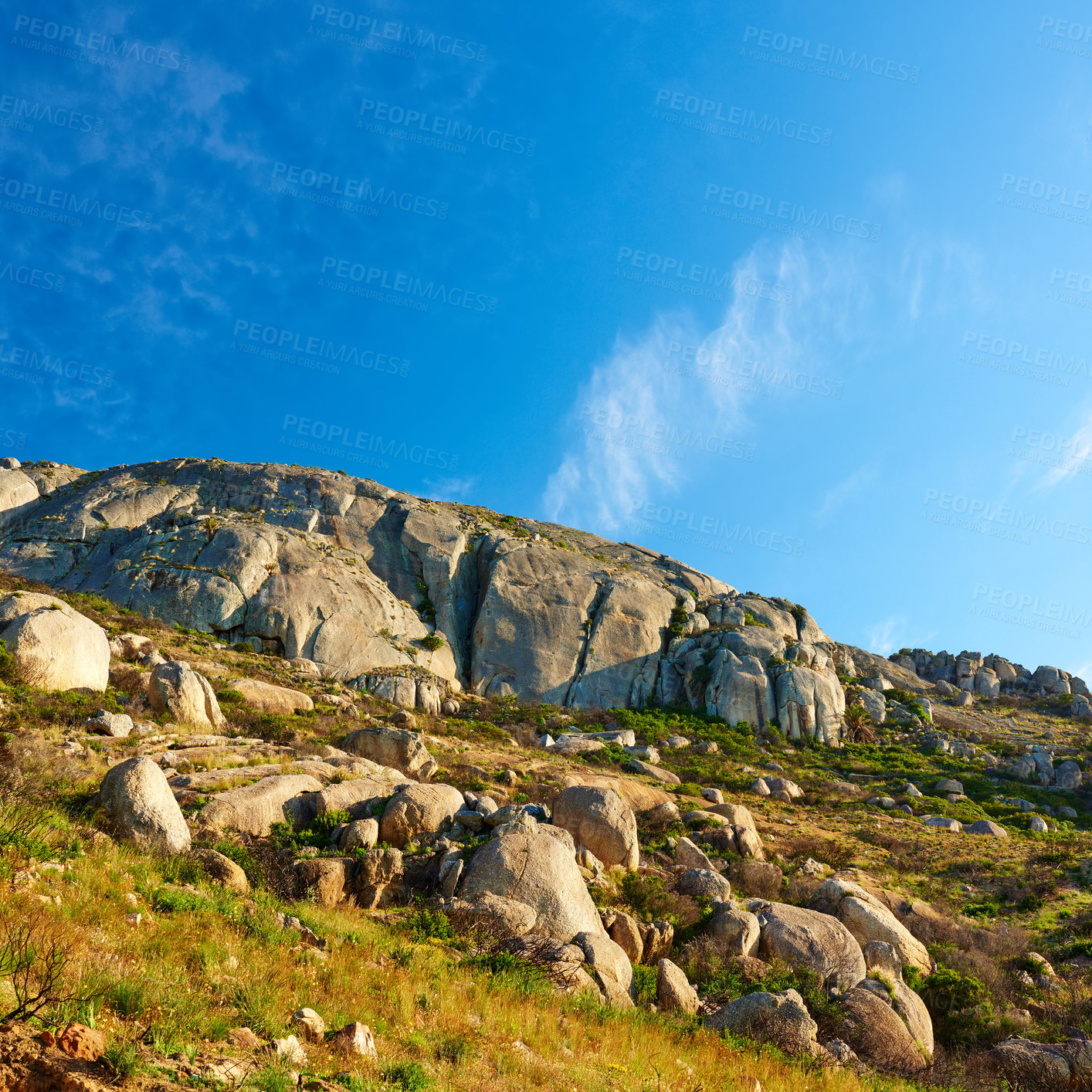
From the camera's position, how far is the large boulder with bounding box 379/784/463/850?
15938mm

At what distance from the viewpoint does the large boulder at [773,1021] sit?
11133mm

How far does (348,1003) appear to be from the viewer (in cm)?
741

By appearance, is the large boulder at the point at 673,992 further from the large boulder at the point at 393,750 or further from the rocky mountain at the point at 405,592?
the rocky mountain at the point at 405,592

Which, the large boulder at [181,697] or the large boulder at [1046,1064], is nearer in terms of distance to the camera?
the large boulder at [1046,1064]

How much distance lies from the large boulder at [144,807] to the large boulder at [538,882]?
5.72m

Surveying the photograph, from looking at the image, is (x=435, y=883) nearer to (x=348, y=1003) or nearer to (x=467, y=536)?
(x=348, y=1003)

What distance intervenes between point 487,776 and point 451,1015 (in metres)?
16.3

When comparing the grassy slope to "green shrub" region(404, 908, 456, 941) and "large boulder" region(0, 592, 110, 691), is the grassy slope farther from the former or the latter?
"large boulder" region(0, 592, 110, 691)

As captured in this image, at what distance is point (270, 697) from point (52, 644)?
9.13 metres

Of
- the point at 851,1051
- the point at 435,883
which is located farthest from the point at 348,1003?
the point at 851,1051

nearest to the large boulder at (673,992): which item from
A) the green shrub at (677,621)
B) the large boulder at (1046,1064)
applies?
the large boulder at (1046,1064)

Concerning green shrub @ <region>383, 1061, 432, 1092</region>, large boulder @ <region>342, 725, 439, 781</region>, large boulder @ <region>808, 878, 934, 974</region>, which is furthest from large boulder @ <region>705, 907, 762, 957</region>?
large boulder @ <region>342, 725, 439, 781</region>

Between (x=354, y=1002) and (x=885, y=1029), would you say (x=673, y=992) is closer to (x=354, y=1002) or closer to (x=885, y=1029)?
(x=885, y=1029)

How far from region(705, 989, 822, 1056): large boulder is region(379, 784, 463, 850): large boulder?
7.56 meters
